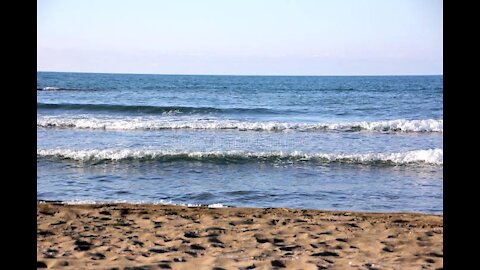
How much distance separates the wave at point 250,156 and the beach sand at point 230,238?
13.7ft

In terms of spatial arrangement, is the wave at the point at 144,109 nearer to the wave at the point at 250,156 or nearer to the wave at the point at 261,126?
the wave at the point at 261,126

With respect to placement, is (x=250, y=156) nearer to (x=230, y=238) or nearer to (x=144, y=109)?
(x=230, y=238)

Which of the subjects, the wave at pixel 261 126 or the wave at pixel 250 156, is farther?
the wave at pixel 261 126

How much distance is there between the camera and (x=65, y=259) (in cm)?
435

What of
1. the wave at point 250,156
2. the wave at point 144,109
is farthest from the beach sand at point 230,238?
the wave at point 144,109

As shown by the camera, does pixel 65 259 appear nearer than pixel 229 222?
Yes

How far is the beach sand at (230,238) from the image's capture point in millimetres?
4348

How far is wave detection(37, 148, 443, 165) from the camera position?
36.6 feet

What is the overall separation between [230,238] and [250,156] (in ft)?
20.4

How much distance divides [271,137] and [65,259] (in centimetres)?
1111

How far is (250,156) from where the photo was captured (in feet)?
37.6

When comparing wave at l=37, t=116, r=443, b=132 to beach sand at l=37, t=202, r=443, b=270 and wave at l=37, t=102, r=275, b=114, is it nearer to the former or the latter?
wave at l=37, t=102, r=275, b=114
